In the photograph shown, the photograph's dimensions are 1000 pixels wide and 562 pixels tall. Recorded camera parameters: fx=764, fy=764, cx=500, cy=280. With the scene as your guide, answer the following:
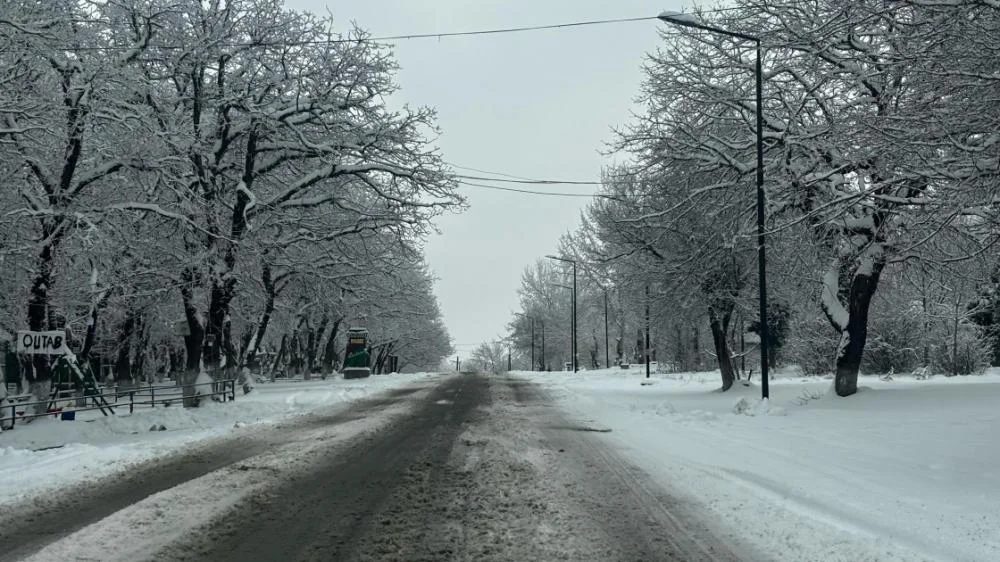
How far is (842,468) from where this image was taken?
379 inches

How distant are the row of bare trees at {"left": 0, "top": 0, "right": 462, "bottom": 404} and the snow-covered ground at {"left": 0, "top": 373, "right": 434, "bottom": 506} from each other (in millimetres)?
3117

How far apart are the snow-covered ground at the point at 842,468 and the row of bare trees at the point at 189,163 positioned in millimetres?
10925

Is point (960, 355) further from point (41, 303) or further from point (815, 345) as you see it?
point (41, 303)

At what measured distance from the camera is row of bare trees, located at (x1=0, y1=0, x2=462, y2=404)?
17.1 m

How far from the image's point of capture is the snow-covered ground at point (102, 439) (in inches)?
383

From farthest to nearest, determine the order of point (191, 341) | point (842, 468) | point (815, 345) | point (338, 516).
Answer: point (815, 345) → point (191, 341) → point (842, 468) → point (338, 516)

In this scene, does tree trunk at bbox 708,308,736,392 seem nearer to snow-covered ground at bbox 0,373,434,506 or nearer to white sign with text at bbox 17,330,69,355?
snow-covered ground at bbox 0,373,434,506

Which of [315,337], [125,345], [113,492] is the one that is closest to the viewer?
[113,492]

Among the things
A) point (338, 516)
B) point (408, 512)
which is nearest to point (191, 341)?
point (338, 516)

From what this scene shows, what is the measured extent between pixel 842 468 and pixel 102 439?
13.4m

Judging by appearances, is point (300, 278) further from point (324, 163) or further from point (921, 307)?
point (921, 307)

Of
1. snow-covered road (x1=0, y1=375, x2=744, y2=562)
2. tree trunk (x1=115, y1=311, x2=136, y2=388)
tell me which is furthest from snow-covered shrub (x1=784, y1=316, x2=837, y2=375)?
tree trunk (x1=115, y1=311, x2=136, y2=388)

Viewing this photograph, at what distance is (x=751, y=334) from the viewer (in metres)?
26.5

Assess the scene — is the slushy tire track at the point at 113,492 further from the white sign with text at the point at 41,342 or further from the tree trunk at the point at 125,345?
the tree trunk at the point at 125,345
